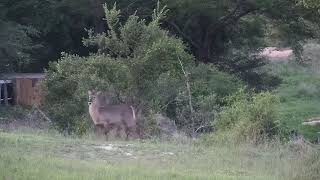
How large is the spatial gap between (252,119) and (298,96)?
76.0ft

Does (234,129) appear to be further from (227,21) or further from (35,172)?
(227,21)

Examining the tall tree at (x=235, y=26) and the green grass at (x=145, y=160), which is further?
the tall tree at (x=235, y=26)

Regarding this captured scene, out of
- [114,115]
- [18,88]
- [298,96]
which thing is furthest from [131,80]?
[298,96]

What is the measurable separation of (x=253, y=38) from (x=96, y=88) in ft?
59.5

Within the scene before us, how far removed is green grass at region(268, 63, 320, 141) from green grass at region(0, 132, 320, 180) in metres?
9.25

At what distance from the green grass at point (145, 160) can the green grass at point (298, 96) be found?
9.25 m

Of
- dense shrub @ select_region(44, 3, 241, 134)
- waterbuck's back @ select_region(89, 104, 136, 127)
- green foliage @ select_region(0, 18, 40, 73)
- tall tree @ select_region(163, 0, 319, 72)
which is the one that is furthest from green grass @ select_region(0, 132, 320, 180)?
tall tree @ select_region(163, 0, 319, 72)

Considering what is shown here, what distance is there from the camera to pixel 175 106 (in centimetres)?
1986

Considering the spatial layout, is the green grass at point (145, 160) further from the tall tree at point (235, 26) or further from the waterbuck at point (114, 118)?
the tall tree at point (235, 26)

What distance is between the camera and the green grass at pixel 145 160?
10117 millimetres

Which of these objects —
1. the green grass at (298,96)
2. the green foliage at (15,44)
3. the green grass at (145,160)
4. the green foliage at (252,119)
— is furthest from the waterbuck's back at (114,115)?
the green foliage at (15,44)

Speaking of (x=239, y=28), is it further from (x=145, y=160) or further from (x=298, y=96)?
(x=145, y=160)

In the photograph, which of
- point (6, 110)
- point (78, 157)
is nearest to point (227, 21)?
point (6, 110)

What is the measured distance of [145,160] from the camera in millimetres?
12008
